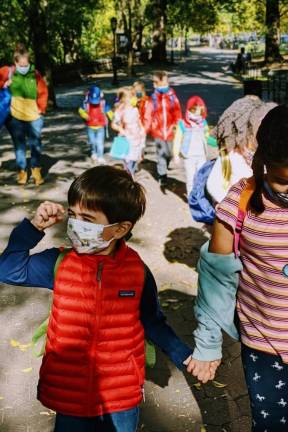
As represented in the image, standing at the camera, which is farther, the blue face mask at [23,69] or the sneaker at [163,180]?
the sneaker at [163,180]

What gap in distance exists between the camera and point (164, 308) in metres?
5.08

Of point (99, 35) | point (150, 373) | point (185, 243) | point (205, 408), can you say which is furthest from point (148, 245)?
point (99, 35)

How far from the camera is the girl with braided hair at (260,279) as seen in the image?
2.19m

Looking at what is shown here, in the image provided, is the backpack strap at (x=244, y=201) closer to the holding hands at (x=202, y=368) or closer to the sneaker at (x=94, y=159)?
the holding hands at (x=202, y=368)

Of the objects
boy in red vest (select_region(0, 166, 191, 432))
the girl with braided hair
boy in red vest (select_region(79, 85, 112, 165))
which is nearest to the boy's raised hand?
boy in red vest (select_region(0, 166, 191, 432))

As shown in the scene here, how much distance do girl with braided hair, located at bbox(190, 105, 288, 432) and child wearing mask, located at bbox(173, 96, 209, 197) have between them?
17.1ft

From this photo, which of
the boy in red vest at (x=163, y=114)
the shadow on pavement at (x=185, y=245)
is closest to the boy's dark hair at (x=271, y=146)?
the shadow on pavement at (x=185, y=245)

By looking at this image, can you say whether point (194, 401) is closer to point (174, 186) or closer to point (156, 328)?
point (156, 328)

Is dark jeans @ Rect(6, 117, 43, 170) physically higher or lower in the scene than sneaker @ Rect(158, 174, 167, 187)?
higher

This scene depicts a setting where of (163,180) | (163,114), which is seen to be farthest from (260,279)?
(163,180)

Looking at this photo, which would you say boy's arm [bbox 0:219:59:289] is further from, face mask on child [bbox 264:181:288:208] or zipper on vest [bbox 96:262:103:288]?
face mask on child [bbox 264:181:288:208]

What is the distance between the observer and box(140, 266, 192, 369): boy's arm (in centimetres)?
246

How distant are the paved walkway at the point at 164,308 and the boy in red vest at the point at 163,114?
31.2 inches

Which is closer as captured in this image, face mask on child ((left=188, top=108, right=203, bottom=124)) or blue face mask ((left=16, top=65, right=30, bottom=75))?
face mask on child ((left=188, top=108, right=203, bottom=124))
